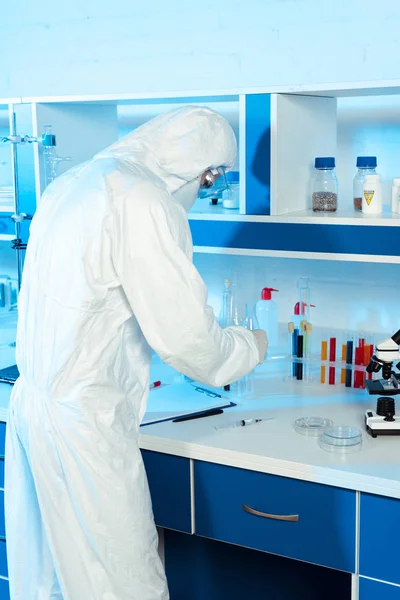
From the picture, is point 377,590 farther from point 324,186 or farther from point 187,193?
point 324,186

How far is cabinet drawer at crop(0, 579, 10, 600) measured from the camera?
7.88ft

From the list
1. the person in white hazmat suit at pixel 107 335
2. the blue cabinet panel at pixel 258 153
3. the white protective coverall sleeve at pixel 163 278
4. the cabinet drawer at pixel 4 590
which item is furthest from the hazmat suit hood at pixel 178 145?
the cabinet drawer at pixel 4 590

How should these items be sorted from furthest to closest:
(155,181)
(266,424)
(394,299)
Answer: (394,299) < (266,424) < (155,181)

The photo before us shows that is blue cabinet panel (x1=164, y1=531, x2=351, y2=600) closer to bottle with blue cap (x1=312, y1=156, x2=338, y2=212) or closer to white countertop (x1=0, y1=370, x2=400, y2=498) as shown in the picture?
white countertop (x1=0, y1=370, x2=400, y2=498)

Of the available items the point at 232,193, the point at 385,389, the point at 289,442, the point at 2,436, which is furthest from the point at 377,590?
the point at 232,193

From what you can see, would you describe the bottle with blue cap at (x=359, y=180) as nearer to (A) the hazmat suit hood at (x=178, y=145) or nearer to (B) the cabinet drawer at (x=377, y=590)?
(A) the hazmat suit hood at (x=178, y=145)

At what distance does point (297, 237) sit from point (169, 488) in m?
0.74

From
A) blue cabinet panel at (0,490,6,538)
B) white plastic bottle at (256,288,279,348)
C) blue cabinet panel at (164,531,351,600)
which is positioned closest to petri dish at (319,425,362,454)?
blue cabinet panel at (164,531,351,600)

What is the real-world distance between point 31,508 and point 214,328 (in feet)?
1.99

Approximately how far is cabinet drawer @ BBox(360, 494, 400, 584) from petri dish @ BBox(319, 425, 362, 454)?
0.43 ft

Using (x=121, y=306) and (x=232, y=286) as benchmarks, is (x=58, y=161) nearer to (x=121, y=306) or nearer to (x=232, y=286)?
(x=232, y=286)

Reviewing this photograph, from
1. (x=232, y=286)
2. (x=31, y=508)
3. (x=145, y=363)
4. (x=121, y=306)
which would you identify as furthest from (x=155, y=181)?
(x=232, y=286)

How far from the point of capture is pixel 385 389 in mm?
2021

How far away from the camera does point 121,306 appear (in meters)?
1.76
